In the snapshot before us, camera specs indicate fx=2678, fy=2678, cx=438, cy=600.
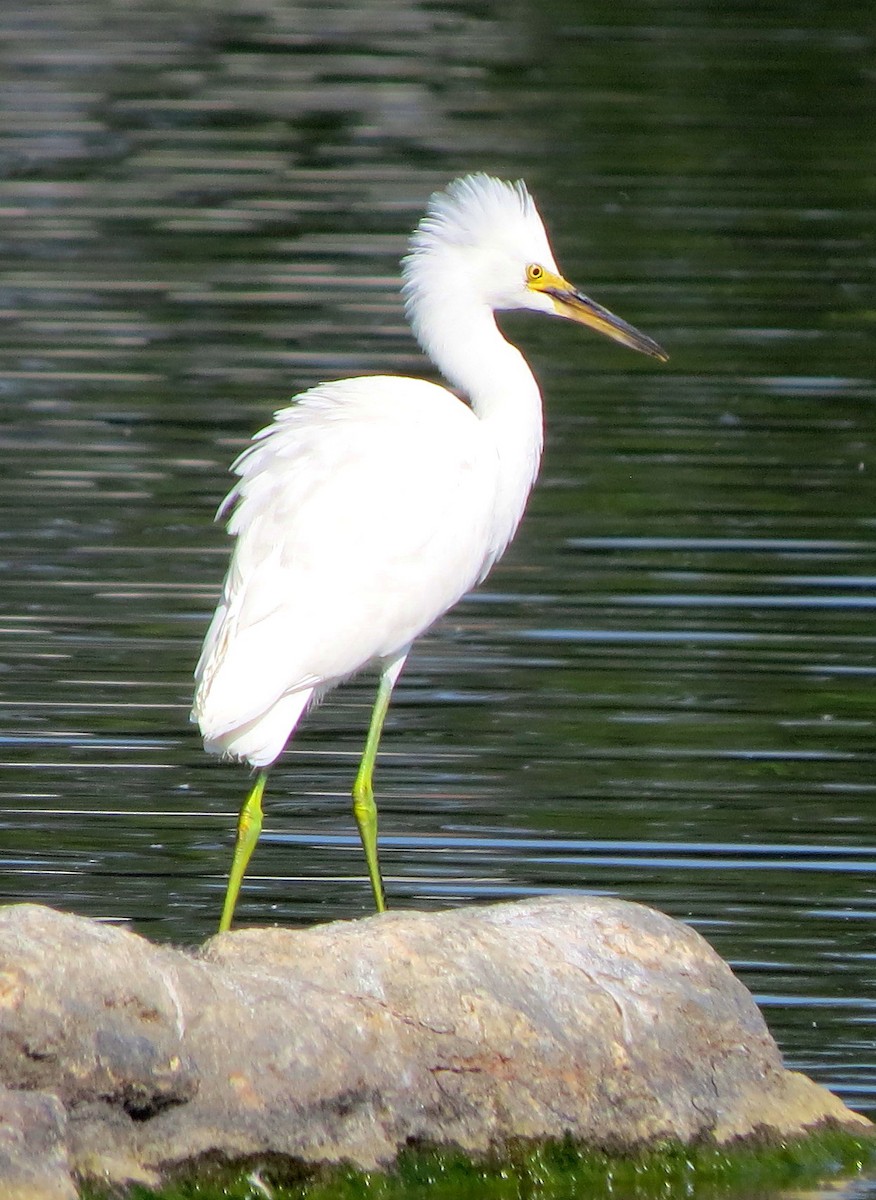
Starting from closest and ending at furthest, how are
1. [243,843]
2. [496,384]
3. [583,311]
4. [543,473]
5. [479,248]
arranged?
[243,843] < [496,384] < [479,248] < [583,311] < [543,473]

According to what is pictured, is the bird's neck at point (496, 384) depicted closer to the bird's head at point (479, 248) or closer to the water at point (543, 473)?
the bird's head at point (479, 248)

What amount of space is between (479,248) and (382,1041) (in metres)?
3.34

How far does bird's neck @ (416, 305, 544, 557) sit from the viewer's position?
342 inches

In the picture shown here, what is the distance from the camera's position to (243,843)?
7.70 m

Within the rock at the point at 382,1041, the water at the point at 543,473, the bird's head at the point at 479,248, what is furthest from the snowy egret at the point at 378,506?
the rock at the point at 382,1041

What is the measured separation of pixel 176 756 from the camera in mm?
9781

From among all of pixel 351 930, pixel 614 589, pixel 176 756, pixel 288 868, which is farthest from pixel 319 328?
pixel 351 930

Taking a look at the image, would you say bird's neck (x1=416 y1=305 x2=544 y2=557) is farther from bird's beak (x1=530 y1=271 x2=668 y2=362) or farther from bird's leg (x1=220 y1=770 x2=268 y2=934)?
bird's leg (x1=220 y1=770 x2=268 y2=934)

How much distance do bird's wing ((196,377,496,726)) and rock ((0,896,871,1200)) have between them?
1.22 m

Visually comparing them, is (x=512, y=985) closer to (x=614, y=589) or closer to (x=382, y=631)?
(x=382, y=631)

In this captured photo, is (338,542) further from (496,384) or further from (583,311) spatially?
(583,311)

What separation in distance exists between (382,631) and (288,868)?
1035 mm

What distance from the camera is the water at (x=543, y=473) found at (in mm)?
8812

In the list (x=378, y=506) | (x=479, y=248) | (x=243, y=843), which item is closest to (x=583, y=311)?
(x=479, y=248)
